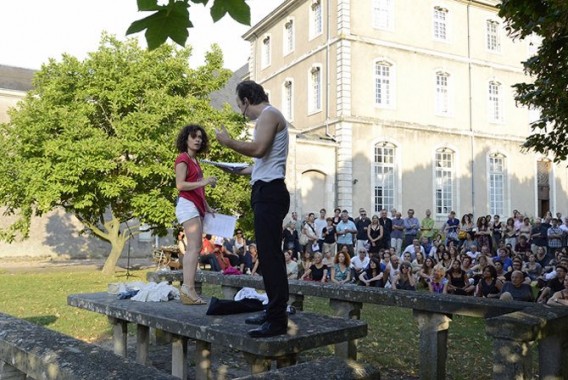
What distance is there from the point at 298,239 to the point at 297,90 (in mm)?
12912

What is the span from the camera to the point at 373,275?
14133 millimetres

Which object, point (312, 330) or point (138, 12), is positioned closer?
point (138, 12)

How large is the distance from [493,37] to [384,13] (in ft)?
23.9

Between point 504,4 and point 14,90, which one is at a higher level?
point 14,90

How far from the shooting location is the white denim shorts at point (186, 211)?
493 centimetres

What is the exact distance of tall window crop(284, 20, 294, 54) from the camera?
30.3 metres

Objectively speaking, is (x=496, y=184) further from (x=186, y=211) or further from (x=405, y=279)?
(x=186, y=211)

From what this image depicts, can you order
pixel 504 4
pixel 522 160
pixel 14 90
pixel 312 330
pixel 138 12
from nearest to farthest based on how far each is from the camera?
pixel 138 12
pixel 312 330
pixel 504 4
pixel 14 90
pixel 522 160

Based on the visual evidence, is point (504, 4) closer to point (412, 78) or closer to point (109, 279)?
point (109, 279)

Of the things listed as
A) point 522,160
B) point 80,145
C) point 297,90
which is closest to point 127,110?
point 80,145

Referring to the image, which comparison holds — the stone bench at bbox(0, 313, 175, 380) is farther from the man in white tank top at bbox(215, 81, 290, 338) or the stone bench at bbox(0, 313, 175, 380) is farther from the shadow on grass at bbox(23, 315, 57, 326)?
the shadow on grass at bbox(23, 315, 57, 326)

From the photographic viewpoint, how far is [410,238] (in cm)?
1873

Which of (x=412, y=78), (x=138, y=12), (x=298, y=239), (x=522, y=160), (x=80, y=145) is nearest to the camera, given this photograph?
(x=138, y=12)

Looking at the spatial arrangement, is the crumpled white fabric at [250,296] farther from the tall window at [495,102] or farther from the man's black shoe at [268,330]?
the tall window at [495,102]
